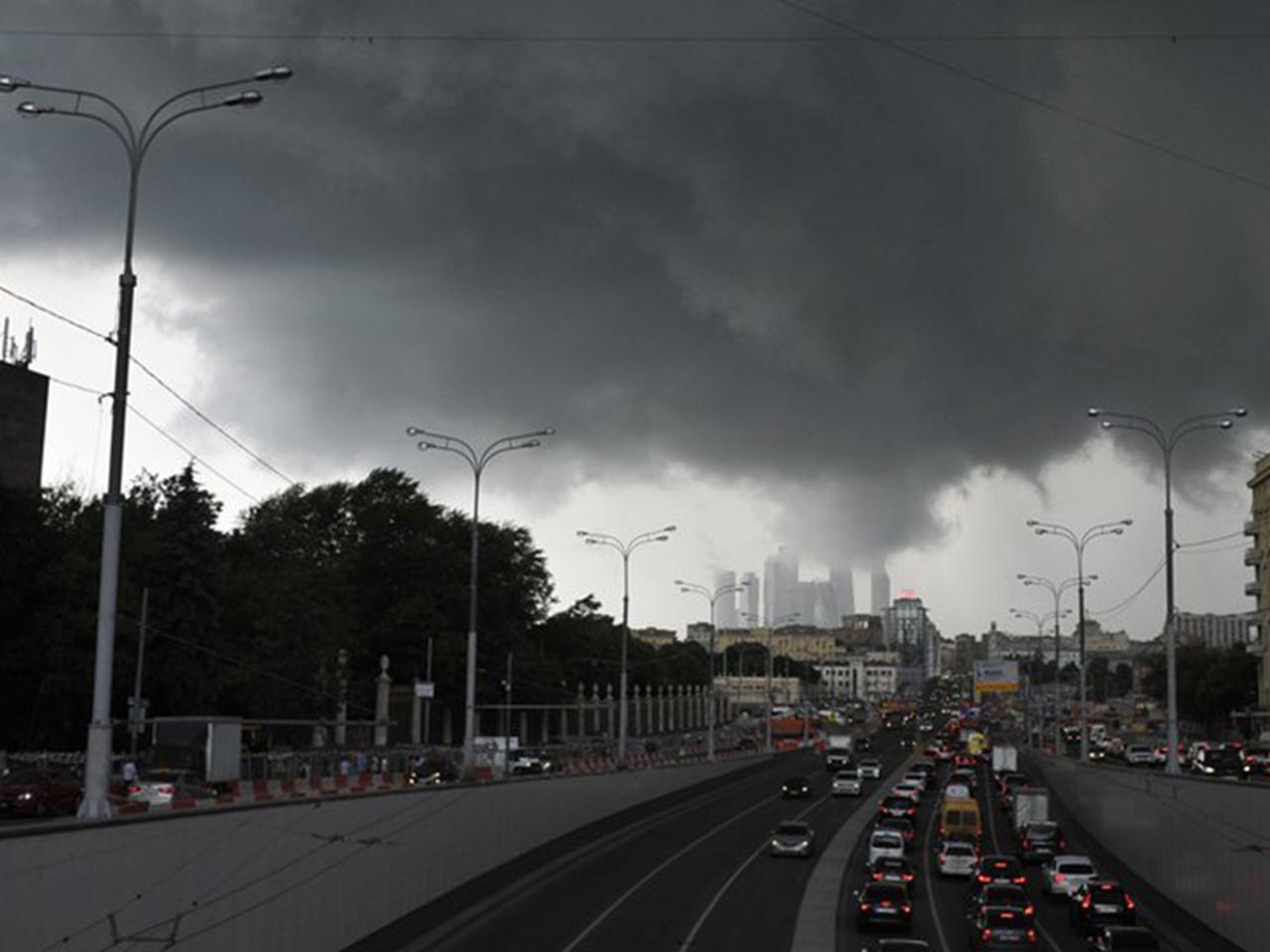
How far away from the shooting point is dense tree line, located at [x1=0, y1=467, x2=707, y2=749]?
63.3 m

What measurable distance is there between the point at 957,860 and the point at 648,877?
413 inches

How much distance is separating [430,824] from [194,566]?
41955 millimetres

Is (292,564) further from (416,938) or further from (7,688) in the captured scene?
(416,938)

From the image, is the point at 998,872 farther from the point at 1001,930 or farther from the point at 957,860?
the point at 1001,930

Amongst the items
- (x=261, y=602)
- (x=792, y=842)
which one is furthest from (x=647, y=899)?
(x=261, y=602)

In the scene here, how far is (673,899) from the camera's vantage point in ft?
123

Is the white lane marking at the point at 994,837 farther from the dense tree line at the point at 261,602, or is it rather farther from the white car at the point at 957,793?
the dense tree line at the point at 261,602

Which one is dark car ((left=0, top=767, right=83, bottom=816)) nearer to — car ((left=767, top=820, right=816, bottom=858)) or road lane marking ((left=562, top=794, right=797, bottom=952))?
road lane marking ((left=562, top=794, right=797, bottom=952))

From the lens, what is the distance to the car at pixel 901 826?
51162mm

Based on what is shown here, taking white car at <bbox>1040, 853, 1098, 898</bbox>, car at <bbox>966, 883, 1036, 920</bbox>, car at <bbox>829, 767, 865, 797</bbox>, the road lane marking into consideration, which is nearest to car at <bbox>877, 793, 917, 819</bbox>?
the road lane marking

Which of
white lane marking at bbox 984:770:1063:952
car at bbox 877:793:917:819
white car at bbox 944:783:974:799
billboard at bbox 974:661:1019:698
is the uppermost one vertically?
billboard at bbox 974:661:1019:698

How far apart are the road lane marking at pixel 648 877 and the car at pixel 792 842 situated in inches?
120

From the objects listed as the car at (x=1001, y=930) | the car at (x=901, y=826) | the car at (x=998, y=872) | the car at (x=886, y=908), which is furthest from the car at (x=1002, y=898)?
the car at (x=901, y=826)

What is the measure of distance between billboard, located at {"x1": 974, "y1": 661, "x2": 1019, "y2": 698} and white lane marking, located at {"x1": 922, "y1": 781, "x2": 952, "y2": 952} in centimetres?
5932
